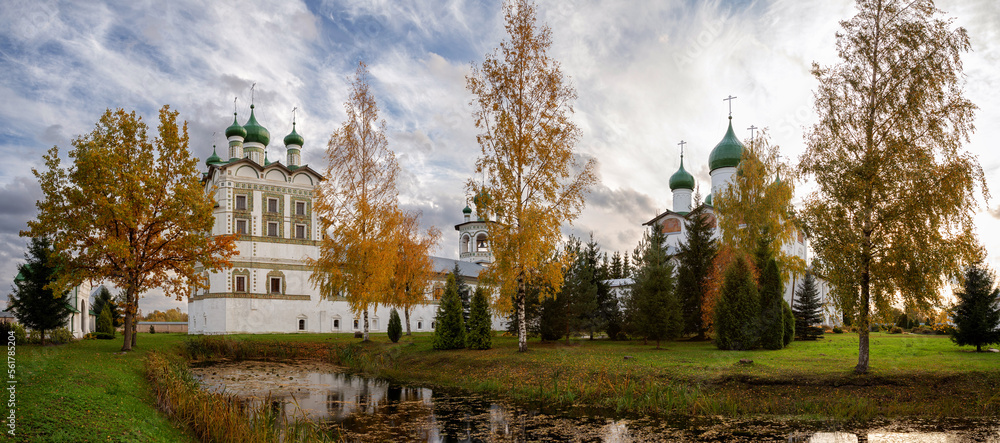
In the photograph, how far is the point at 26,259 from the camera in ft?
74.8

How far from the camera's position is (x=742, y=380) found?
12.5 metres

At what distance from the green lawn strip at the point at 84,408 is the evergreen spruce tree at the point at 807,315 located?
22833 millimetres

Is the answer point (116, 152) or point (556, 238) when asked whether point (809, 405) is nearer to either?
point (556, 238)

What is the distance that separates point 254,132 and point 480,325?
30.3m

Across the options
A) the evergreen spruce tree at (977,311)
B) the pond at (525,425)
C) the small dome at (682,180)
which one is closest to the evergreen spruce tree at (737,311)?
the evergreen spruce tree at (977,311)

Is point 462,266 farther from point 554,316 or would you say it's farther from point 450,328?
point 450,328

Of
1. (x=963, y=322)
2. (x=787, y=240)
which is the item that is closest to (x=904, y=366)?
(x=963, y=322)

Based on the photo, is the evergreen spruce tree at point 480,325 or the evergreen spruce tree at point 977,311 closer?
the evergreen spruce tree at point 977,311

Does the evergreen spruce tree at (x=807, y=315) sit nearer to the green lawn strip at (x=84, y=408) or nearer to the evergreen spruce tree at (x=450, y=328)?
the evergreen spruce tree at (x=450, y=328)

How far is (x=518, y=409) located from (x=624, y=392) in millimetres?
2187

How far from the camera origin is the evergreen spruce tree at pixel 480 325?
20.2 meters

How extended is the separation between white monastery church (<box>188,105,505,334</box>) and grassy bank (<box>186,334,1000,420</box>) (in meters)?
23.3

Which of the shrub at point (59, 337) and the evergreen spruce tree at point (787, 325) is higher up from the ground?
the evergreen spruce tree at point (787, 325)

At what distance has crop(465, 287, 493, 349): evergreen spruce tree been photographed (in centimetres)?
2016
